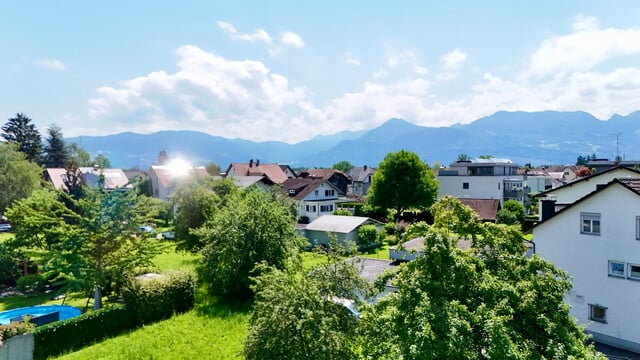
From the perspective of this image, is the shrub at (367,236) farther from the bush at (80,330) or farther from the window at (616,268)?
the bush at (80,330)

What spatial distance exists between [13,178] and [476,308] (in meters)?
51.0

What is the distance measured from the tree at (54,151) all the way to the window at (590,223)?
85425mm

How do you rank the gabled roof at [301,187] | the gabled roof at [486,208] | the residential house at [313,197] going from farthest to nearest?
the gabled roof at [301,187] < the residential house at [313,197] < the gabled roof at [486,208]

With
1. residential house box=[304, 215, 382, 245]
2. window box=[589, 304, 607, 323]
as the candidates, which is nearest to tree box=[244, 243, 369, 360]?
window box=[589, 304, 607, 323]

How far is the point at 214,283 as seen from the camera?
2328 centimetres

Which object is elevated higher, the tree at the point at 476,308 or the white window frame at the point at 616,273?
the tree at the point at 476,308

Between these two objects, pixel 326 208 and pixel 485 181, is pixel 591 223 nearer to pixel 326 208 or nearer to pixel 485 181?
pixel 326 208

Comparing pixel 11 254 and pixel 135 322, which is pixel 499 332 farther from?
pixel 11 254

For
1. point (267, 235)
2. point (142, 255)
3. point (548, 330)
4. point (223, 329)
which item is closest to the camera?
point (548, 330)

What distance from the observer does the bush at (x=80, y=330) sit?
15328 mm

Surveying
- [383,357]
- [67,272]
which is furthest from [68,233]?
[383,357]

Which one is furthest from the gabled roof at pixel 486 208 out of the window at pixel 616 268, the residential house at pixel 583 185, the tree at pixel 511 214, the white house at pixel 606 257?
the window at pixel 616 268

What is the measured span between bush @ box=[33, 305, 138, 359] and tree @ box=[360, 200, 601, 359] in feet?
45.7

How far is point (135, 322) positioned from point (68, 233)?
5.95 m
